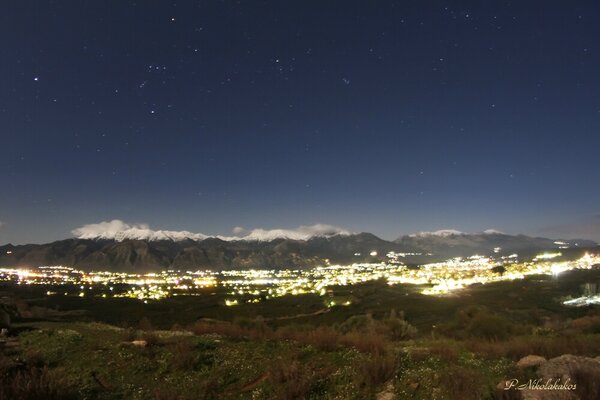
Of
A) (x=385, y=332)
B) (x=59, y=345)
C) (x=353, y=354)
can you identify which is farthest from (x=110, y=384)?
(x=385, y=332)

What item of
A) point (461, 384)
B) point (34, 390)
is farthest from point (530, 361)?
point (34, 390)

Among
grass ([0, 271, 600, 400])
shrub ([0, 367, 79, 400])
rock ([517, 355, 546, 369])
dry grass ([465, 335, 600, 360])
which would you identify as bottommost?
dry grass ([465, 335, 600, 360])

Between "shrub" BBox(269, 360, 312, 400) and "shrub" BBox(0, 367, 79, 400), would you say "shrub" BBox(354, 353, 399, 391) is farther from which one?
"shrub" BBox(0, 367, 79, 400)

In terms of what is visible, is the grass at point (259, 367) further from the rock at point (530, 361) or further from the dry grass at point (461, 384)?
the rock at point (530, 361)

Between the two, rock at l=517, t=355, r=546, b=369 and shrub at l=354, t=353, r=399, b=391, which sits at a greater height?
shrub at l=354, t=353, r=399, b=391

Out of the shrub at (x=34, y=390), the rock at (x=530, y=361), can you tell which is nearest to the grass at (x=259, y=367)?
the shrub at (x=34, y=390)

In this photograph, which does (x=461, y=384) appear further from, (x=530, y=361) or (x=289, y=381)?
(x=289, y=381)

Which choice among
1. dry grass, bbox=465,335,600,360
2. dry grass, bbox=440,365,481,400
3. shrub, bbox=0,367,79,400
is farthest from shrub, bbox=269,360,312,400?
dry grass, bbox=465,335,600,360

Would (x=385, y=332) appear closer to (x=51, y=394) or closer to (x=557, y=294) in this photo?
(x=51, y=394)
